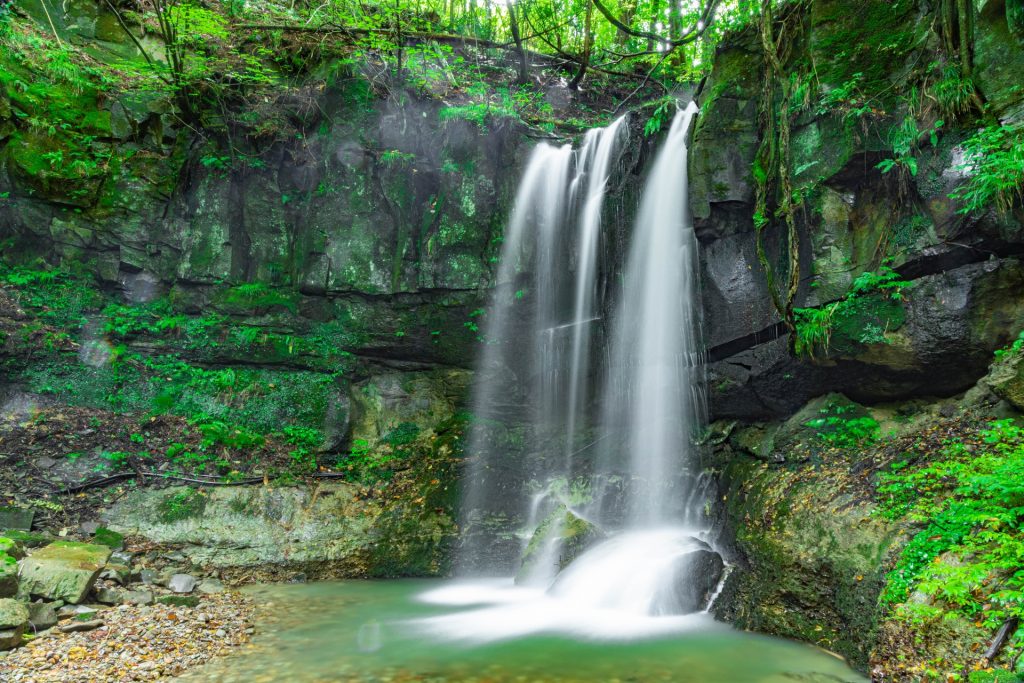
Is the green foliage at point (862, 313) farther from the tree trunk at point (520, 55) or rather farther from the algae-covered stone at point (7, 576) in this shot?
the algae-covered stone at point (7, 576)

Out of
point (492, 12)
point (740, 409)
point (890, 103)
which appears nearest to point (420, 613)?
point (740, 409)

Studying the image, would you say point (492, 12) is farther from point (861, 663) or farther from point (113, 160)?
point (861, 663)

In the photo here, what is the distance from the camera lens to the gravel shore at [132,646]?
4.23 m

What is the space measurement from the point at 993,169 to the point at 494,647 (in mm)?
6713

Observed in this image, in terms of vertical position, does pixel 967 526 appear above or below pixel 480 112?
below

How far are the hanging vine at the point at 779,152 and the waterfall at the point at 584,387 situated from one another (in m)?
1.17

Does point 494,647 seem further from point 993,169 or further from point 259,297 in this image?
point 259,297

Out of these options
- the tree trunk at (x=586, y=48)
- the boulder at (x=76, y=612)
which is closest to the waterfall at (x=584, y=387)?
the tree trunk at (x=586, y=48)

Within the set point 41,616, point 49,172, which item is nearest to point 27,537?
point 41,616

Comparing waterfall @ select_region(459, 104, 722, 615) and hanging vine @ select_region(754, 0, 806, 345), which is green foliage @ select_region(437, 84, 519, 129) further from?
hanging vine @ select_region(754, 0, 806, 345)

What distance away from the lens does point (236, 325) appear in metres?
A: 9.83

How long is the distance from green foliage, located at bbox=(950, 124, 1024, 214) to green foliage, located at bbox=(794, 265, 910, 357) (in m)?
1.05

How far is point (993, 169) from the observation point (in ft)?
18.8

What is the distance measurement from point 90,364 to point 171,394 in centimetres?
129
